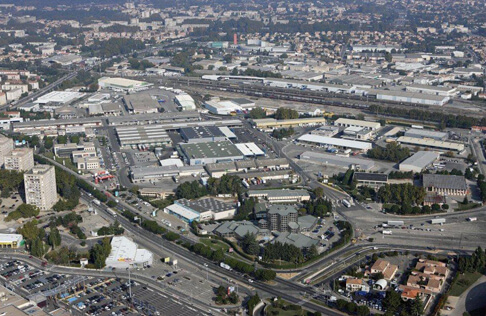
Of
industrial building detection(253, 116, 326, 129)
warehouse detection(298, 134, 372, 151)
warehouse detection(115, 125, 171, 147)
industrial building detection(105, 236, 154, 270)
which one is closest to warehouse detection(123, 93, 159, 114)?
warehouse detection(115, 125, 171, 147)

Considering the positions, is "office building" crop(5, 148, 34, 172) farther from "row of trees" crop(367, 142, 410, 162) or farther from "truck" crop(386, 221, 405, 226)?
"row of trees" crop(367, 142, 410, 162)

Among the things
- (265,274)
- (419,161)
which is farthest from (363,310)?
(419,161)

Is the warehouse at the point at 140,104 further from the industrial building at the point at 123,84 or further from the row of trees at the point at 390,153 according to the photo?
the row of trees at the point at 390,153

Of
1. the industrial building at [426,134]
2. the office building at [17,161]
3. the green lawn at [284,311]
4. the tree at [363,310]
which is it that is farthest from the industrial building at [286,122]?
the tree at [363,310]

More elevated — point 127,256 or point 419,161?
point 419,161

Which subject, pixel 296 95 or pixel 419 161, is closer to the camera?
pixel 419 161

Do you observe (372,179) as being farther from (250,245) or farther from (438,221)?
(250,245)

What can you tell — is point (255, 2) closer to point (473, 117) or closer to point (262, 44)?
point (262, 44)
